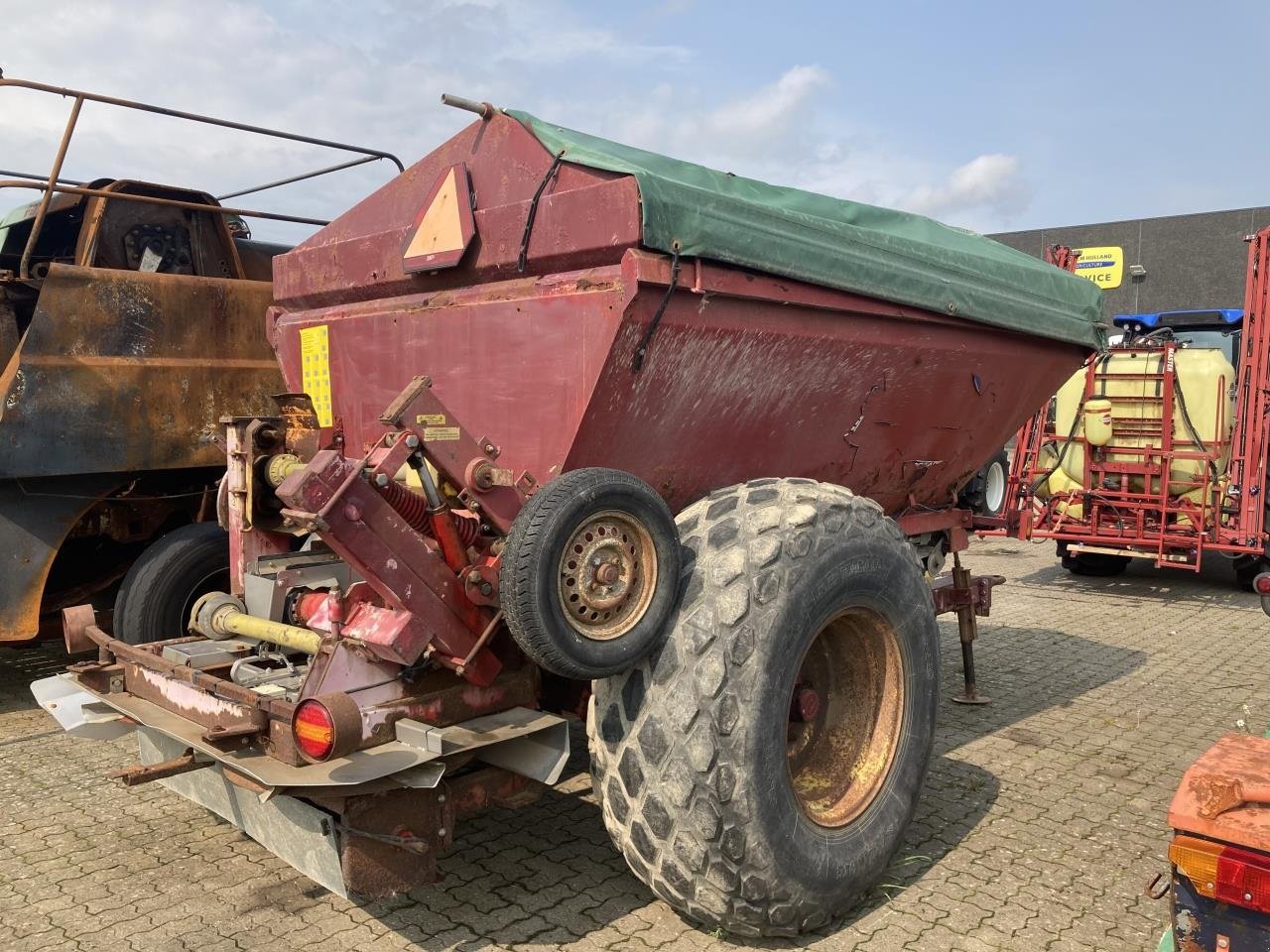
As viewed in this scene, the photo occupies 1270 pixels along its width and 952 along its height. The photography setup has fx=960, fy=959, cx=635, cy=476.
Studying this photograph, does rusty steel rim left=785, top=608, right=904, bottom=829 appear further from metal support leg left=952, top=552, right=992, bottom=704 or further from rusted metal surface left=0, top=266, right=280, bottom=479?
rusted metal surface left=0, top=266, right=280, bottom=479

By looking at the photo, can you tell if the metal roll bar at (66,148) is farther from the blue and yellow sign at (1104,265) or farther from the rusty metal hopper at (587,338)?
the blue and yellow sign at (1104,265)

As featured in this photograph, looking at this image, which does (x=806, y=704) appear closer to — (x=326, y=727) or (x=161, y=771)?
(x=326, y=727)

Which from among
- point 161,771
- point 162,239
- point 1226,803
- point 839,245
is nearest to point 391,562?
point 161,771

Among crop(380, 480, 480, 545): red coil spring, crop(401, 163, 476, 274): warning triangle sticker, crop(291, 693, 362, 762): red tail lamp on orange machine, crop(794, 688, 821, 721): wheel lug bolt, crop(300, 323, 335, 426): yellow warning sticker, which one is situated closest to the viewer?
crop(291, 693, 362, 762): red tail lamp on orange machine

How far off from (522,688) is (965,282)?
2.64m

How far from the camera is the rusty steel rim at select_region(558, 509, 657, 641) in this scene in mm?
2676

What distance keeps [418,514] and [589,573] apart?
611 millimetres

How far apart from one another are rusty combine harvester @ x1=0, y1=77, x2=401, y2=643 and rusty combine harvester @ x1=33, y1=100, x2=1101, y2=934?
4.89 ft

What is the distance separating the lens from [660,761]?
2.77 metres

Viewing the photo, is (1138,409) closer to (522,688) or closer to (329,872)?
(522,688)

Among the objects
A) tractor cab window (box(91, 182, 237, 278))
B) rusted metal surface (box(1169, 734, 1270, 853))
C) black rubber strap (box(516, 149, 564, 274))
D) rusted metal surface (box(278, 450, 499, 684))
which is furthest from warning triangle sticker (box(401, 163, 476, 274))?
tractor cab window (box(91, 182, 237, 278))

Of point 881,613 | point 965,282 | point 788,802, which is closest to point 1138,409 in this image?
point 965,282

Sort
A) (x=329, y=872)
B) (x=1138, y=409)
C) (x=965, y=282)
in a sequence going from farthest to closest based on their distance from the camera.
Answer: (x=1138, y=409) < (x=965, y=282) < (x=329, y=872)

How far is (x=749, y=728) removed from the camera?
2.77 m
